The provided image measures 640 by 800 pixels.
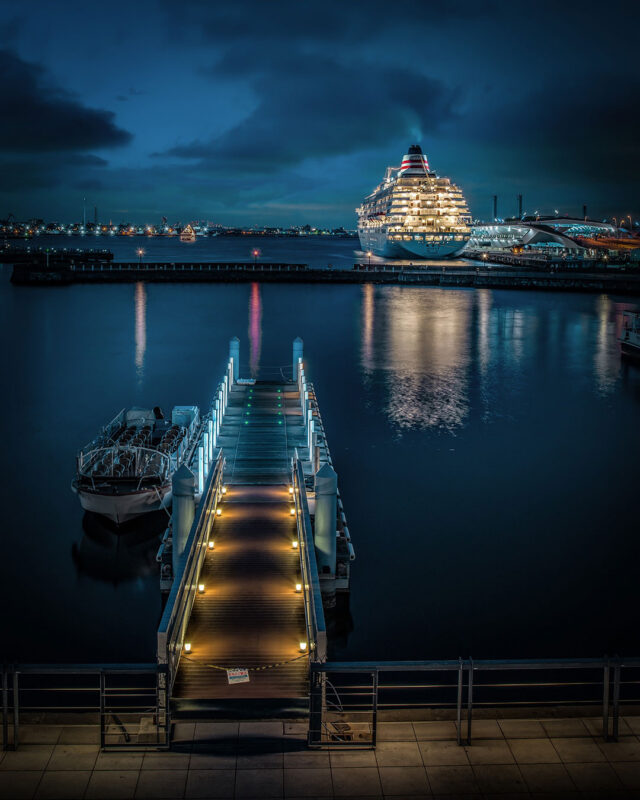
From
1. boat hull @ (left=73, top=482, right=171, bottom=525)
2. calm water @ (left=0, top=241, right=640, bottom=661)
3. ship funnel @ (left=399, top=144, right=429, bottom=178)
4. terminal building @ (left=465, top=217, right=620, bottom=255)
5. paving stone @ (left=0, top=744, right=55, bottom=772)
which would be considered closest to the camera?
paving stone @ (left=0, top=744, right=55, bottom=772)

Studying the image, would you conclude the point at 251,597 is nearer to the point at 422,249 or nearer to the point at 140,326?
the point at 140,326

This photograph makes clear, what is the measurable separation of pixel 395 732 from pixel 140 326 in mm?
45542

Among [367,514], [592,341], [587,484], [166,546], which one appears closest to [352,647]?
[166,546]

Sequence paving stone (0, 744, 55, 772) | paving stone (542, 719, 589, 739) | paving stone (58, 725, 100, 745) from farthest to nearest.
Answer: paving stone (542, 719, 589, 739)
paving stone (58, 725, 100, 745)
paving stone (0, 744, 55, 772)

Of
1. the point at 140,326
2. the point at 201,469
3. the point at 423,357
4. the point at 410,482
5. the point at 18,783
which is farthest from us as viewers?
the point at 140,326

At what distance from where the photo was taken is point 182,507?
11.4 m

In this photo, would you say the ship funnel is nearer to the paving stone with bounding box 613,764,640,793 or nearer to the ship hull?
the ship hull

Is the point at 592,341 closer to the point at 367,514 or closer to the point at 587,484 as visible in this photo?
the point at 587,484

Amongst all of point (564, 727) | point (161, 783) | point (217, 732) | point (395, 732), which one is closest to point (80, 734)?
point (161, 783)

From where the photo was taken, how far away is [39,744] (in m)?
5.46

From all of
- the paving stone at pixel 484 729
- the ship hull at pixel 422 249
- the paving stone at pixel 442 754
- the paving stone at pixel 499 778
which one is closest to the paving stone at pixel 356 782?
the paving stone at pixel 442 754

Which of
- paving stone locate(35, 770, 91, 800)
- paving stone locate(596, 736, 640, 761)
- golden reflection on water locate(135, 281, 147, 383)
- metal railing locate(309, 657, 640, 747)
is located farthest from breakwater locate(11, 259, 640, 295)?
paving stone locate(35, 770, 91, 800)

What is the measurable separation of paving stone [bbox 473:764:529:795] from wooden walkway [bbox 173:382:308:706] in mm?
2146

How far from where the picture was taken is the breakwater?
241 feet
